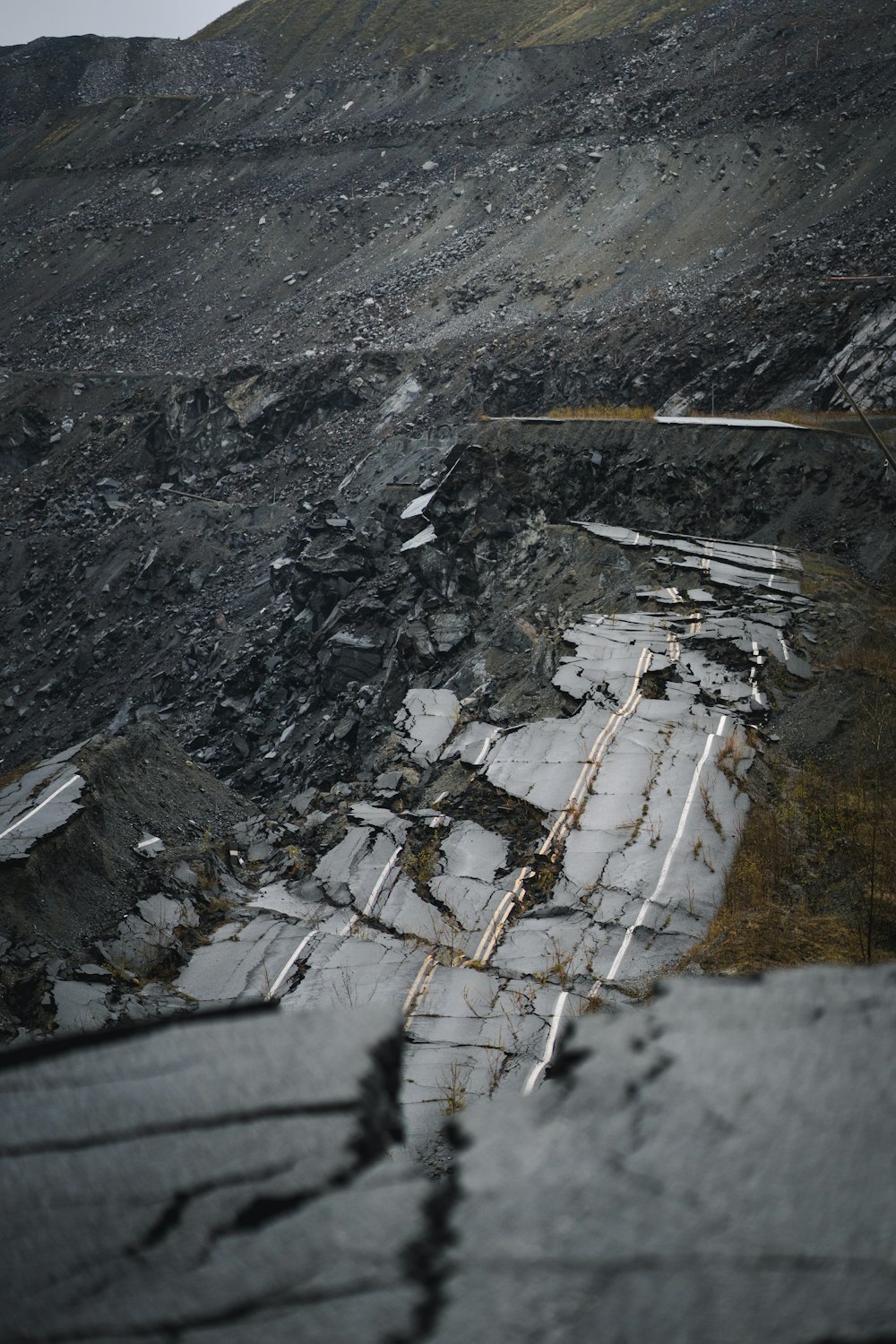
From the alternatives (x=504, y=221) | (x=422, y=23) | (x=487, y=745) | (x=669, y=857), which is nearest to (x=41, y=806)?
(x=487, y=745)

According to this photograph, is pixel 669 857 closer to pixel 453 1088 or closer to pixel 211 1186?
pixel 453 1088

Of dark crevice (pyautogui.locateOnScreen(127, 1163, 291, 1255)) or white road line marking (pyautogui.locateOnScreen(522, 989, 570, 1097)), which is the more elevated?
dark crevice (pyautogui.locateOnScreen(127, 1163, 291, 1255))

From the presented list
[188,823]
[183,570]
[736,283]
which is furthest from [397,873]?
[736,283]

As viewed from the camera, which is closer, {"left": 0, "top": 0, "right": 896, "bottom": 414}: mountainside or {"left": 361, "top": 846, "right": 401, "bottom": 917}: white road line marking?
{"left": 361, "top": 846, "right": 401, "bottom": 917}: white road line marking

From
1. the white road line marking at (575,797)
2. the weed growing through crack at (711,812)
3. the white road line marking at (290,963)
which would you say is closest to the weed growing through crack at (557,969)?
the white road line marking at (575,797)

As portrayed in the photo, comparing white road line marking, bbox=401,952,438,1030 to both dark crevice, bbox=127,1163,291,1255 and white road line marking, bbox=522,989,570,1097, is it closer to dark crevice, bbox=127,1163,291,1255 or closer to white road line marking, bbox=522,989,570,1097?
white road line marking, bbox=522,989,570,1097

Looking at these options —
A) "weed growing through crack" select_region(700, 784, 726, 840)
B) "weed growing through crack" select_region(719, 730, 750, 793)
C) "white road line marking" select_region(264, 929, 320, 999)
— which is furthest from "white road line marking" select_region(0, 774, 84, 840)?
"weed growing through crack" select_region(719, 730, 750, 793)

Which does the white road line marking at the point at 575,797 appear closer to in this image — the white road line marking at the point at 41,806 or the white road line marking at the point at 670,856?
the white road line marking at the point at 670,856
